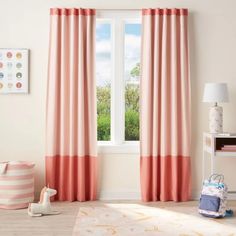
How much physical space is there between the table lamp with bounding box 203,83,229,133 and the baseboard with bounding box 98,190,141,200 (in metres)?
1.13

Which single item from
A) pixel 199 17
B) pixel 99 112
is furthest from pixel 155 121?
pixel 199 17

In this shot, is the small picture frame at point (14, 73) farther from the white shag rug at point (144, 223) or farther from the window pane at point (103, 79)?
the white shag rug at point (144, 223)

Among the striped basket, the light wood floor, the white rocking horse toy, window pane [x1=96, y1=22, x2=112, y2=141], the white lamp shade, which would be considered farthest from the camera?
window pane [x1=96, y1=22, x2=112, y2=141]

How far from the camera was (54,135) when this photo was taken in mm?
4121

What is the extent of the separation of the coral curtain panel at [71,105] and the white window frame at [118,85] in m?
0.26

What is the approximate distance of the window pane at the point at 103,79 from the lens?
14.5ft

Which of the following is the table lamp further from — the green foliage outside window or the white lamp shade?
the green foliage outside window

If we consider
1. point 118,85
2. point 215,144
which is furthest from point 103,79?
point 215,144

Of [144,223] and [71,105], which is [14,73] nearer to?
[71,105]

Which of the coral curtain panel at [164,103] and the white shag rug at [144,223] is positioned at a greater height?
the coral curtain panel at [164,103]

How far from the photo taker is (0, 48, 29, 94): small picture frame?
4.20 m

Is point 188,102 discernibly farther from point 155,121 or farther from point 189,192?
point 189,192

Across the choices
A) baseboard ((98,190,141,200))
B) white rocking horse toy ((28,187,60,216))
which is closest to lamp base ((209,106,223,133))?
baseboard ((98,190,141,200))

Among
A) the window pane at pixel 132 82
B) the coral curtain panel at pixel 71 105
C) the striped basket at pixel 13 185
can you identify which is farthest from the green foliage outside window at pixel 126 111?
the striped basket at pixel 13 185
